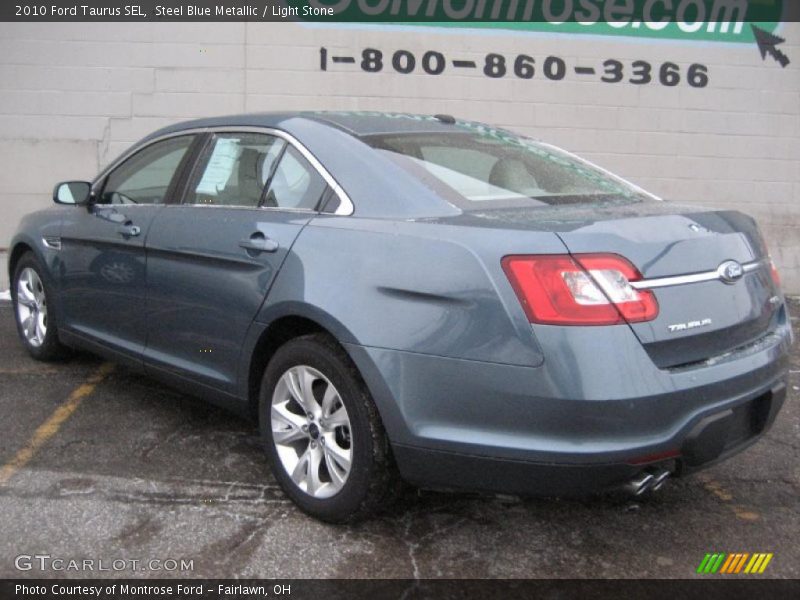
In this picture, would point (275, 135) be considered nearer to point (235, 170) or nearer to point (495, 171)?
point (235, 170)

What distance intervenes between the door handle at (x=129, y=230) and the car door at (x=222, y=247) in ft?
0.46

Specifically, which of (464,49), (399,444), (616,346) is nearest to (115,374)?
(399,444)

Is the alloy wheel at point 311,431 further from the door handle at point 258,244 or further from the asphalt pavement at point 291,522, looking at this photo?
the door handle at point 258,244

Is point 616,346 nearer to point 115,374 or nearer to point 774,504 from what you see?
point 774,504

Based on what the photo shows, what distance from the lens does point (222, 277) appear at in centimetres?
341

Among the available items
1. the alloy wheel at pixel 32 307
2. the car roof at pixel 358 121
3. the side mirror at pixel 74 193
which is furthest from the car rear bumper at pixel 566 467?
the alloy wheel at pixel 32 307

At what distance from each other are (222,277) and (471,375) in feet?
4.32

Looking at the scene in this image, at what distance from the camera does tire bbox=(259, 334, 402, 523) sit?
283 cm

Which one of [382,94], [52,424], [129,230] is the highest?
[382,94]

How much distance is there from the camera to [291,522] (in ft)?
10.3

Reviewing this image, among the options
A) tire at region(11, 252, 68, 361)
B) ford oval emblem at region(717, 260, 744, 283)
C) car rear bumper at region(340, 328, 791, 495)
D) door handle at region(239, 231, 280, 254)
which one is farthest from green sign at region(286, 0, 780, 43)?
car rear bumper at region(340, 328, 791, 495)

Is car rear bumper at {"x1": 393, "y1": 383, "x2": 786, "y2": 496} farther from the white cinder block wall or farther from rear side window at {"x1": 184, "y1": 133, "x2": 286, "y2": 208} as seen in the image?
the white cinder block wall

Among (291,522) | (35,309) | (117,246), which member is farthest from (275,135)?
(35,309)

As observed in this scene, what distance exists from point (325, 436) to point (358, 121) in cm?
136
